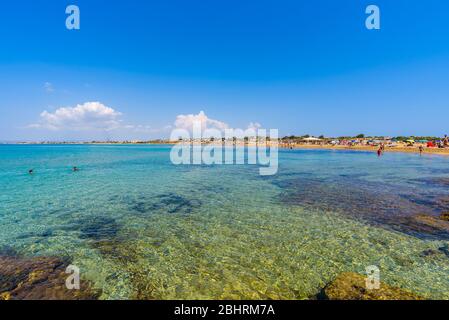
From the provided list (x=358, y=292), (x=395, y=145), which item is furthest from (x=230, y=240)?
(x=395, y=145)

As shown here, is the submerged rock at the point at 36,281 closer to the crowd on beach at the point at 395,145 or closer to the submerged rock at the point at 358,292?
the submerged rock at the point at 358,292

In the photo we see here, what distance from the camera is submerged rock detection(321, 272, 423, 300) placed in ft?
18.2

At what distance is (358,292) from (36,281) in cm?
887

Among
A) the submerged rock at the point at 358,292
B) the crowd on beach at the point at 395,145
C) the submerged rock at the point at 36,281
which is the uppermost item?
the crowd on beach at the point at 395,145

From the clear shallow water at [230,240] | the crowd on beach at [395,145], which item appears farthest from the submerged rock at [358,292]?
the crowd on beach at [395,145]

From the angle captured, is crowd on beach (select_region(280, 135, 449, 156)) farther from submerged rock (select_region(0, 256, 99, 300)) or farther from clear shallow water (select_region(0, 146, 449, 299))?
submerged rock (select_region(0, 256, 99, 300))

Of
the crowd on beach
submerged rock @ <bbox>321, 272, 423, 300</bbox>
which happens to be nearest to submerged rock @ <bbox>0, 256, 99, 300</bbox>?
submerged rock @ <bbox>321, 272, 423, 300</bbox>

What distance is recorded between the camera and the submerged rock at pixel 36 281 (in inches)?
237

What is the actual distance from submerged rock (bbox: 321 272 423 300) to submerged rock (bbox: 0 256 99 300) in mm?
6198

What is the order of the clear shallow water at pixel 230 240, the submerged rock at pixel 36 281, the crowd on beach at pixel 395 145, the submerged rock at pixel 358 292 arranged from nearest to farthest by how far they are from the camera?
1. the submerged rock at pixel 358 292
2. the submerged rock at pixel 36 281
3. the clear shallow water at pixel 230 240
4. the crowd on beach at pixel 395 145

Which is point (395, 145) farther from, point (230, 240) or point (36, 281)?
point (36, 281)

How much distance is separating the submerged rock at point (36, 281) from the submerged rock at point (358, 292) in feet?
20.3
